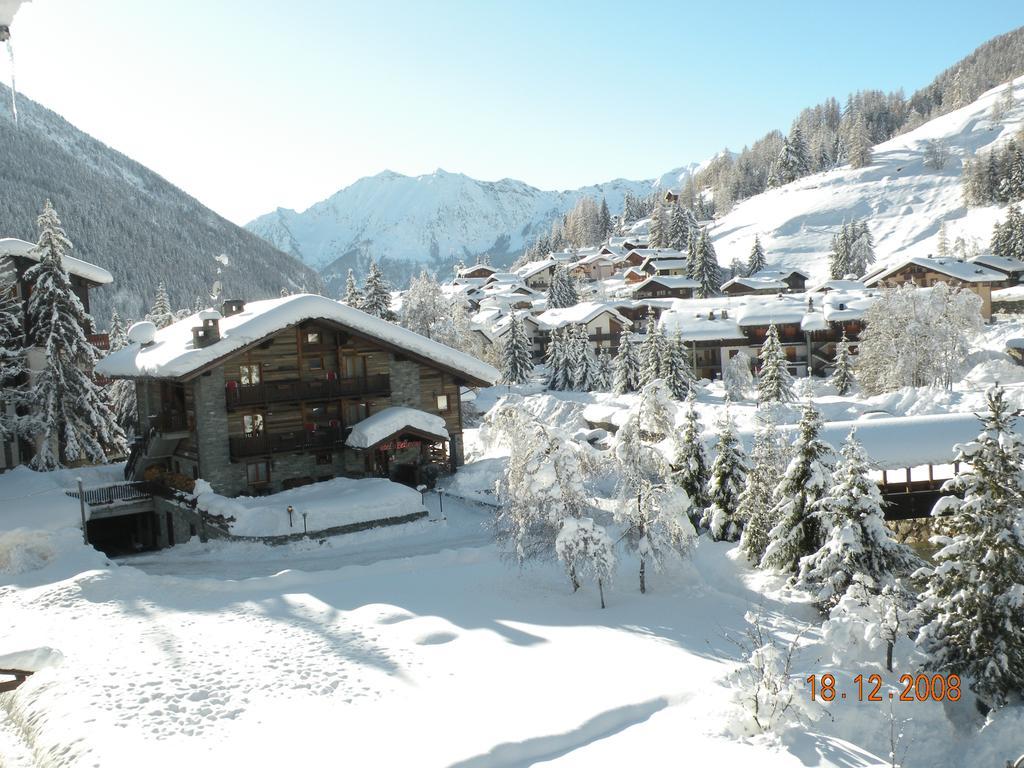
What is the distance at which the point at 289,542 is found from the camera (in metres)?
26.5

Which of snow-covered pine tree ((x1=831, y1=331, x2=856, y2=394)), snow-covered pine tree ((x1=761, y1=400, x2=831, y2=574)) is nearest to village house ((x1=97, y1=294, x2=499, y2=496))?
snow-covered pine tree ((x1=761, y1=400, x2=831, y2=574))

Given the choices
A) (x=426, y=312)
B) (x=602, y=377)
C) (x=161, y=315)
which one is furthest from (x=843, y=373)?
(x=161, y=315)

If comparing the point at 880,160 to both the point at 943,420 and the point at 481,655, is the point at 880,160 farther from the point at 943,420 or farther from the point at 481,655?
the point at 481,655

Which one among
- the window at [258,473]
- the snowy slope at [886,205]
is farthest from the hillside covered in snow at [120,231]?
the window at [258,473]

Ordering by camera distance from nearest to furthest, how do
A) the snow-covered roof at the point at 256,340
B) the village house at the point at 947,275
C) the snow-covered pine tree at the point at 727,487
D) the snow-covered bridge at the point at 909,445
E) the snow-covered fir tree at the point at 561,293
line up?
1. the snow-covered pine tree at the point at 727,487
2. the snow-covered bridge at the point at 909,445
3. the snow-covered roof at the point at 256,340
4. the village house at the point at 947,275
5. the snow-covered fir tree at the point at 561,293

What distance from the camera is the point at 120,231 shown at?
153 m

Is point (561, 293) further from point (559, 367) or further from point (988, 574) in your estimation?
point (988, 574)

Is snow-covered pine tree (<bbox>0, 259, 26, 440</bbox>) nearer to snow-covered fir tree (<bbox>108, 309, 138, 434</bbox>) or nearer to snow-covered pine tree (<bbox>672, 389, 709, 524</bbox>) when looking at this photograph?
snow-covered fir tree (<bbox>108, 309, 138, 434</bbox>)

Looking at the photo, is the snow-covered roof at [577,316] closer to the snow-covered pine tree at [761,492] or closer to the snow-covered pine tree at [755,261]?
the snow-covered pine tree at [755,261]

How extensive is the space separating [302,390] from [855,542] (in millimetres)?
22403

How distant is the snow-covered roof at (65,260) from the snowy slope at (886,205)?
11302cm

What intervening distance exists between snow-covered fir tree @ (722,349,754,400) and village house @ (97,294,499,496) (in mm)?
33118

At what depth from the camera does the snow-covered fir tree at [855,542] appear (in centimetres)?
1800

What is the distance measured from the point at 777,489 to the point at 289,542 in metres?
16.5
